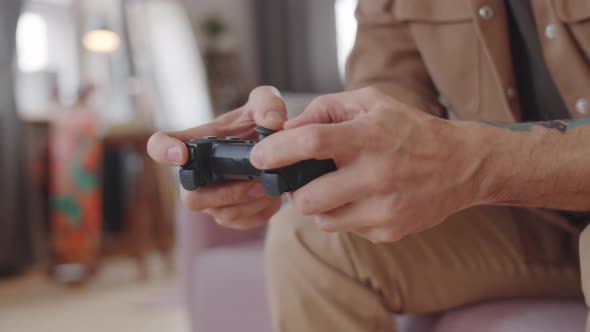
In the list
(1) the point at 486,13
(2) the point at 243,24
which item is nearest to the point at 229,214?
(1) the point at 486,13

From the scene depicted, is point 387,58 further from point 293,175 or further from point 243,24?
point 243,24

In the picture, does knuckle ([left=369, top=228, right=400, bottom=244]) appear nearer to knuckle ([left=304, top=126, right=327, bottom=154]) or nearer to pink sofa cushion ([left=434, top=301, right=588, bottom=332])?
knuckle ([left=304, top=126, right=327, bottom=154])

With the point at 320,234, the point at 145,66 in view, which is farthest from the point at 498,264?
the point at 145,66

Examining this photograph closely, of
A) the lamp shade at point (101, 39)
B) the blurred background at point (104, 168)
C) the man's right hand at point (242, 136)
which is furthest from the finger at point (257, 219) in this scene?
the lamp shade at point (101, 39)

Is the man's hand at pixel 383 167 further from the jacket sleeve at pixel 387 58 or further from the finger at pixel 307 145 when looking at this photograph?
the jacket sleeve at pixel 387 58

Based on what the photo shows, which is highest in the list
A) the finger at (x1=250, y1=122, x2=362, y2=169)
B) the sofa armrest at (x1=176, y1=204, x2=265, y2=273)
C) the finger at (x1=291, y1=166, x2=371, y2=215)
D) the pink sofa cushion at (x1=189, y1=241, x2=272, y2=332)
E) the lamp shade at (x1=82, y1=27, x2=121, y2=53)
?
the lamp shade at (x1=82, y1=27, x2=121, y2=53)

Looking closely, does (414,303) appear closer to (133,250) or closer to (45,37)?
(133,250)

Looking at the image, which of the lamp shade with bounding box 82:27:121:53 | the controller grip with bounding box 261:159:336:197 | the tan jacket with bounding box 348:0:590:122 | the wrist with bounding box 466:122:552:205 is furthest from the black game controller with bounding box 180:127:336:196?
the lamp shade with bounding box 82:27:121:53

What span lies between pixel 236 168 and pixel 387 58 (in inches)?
17.8

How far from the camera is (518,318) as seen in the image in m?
0.62

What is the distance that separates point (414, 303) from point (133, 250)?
2.31 m

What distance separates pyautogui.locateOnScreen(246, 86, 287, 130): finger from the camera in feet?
1.82

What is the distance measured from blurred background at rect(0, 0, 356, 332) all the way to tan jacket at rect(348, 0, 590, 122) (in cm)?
45

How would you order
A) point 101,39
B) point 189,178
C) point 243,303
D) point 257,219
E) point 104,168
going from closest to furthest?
point 189,178, point 257,219, point 243,303, point 101,39, point 104,168
